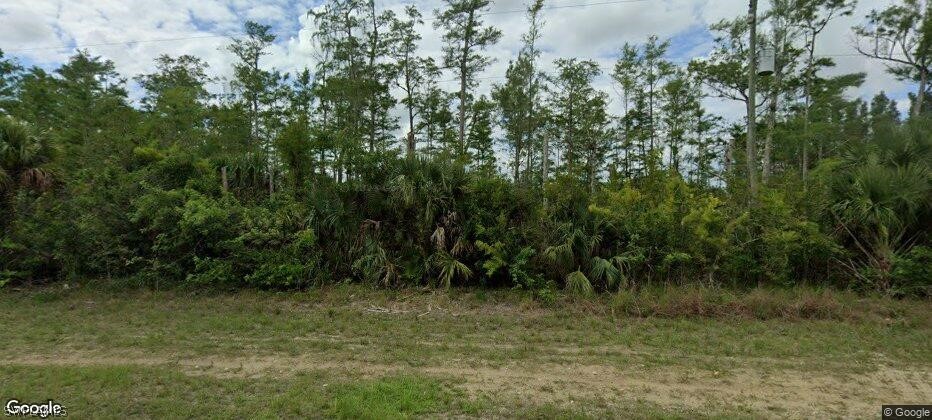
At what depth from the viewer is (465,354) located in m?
5.07

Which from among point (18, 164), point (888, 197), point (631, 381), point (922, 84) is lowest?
point (631, 381)

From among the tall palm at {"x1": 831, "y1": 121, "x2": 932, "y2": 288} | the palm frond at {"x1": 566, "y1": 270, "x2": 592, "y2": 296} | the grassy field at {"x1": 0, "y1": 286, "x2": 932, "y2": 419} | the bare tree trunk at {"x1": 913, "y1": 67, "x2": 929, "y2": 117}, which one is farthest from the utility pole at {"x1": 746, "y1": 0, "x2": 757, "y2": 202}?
the bare tree trunk at {"x1": 913, "y1": 67, "x2": 929, "y2": 117}

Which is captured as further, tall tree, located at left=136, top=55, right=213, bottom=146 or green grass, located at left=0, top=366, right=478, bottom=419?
tall tree, located at left=136, top=55, right=213, bottom=146

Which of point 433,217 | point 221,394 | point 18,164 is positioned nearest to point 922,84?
point 433,217

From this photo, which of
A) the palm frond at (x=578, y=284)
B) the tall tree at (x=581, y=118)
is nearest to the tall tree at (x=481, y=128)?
the tall tree at (x=581, y=118)

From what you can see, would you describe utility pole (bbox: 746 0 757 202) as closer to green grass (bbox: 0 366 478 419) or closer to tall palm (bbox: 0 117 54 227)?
green grass (bbox: 0 366 478 419)

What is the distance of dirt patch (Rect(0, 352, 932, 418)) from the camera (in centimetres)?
379

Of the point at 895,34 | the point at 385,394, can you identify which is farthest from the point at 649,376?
the point at 895,34

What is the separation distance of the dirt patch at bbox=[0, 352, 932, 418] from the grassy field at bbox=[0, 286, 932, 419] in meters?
0.02

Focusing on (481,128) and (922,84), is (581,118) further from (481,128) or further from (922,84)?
(922,84)

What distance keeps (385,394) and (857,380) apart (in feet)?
15.3

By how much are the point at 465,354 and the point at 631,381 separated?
1.83 m

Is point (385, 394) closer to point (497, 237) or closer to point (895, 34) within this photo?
point (497, 237)

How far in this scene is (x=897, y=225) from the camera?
25.7 ft
